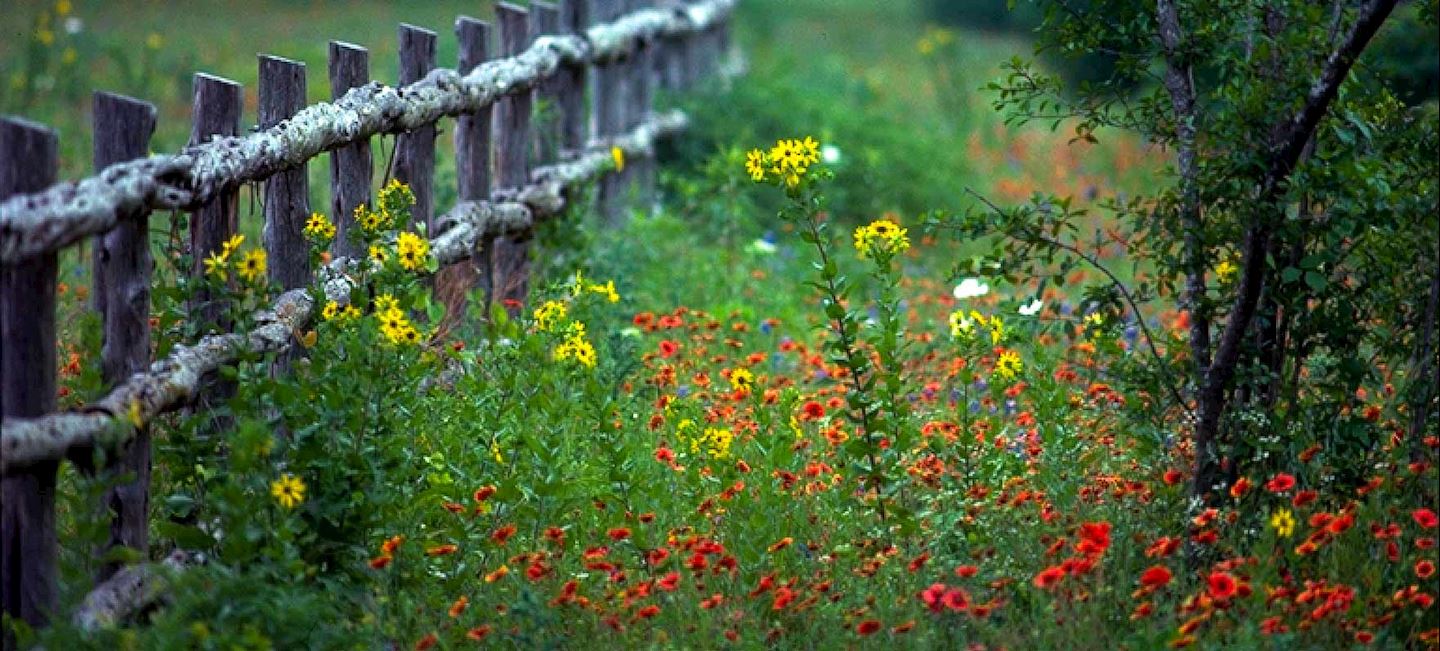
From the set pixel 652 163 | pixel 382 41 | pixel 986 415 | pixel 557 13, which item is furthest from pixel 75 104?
pixel 986 415

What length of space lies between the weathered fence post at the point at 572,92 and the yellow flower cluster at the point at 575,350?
12.7 feet

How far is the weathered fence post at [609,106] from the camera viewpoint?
376 inches

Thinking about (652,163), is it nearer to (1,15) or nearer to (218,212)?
(218,212)

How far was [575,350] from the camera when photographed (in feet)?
15.2

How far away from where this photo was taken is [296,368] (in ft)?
13.9

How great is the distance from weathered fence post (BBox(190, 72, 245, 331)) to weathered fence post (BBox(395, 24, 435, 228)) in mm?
1467

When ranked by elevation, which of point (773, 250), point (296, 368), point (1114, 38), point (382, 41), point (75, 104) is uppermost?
point (382, 41)

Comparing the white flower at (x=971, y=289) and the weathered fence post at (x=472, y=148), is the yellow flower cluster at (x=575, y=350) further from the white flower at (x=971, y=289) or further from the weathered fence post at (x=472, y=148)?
the white flower at (x=971, y=289)

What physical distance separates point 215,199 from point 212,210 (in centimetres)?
4

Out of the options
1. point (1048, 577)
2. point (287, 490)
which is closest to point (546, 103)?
point (287, 490)

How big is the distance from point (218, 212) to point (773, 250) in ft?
15.1

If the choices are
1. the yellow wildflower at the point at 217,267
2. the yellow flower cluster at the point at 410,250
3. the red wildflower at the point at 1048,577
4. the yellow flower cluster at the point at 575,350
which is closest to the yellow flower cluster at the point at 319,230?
the yellow flower cluster at the point at 410,250

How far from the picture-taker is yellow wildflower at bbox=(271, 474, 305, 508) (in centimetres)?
380

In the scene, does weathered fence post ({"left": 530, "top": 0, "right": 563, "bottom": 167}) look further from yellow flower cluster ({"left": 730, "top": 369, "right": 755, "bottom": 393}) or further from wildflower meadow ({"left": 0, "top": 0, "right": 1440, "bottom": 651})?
yellow flower cluster ({"left": 730, "top": 369, "right": 755, "bottom": 393})
